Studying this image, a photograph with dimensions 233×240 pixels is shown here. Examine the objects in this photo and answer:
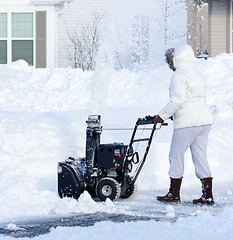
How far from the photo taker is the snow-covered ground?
5.28 m

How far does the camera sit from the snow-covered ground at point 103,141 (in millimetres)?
5277

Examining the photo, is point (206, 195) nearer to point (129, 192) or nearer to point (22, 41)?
point (129, 192)

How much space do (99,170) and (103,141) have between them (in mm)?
2560

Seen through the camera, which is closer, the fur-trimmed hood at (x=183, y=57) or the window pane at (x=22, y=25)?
the fur-trimmed hood at (x=183, y=57)

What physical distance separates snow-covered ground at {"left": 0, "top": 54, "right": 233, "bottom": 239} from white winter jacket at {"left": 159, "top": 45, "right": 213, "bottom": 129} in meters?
0.99

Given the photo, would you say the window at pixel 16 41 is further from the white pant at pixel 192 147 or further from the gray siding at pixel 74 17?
the white pant at pixel 192 147

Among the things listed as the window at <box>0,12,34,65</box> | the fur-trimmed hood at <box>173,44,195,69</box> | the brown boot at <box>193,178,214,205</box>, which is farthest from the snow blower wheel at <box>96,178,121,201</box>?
the window at <box>0,12,34,65</box>

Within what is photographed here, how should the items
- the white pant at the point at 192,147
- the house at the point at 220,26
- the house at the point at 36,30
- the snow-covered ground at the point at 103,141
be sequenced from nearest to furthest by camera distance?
the snow-covered ground at the point at 103,141 → the white pant at the point at 192,147 → the house at the point at 220,26 → the house at the point at 36,30

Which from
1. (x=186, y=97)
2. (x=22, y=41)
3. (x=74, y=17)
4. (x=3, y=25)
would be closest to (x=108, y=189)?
(x=186, y=97)

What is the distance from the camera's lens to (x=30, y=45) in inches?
805

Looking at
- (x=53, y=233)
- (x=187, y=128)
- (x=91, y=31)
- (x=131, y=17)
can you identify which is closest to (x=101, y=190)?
(x=187, y=128)

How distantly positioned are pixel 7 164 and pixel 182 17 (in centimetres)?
2051

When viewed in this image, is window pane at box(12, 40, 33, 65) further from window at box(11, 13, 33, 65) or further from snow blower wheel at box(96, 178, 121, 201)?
snow blower wheel at box(96, 178, 121, 201)

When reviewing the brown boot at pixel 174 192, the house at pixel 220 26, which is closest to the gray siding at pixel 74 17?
the house at pixel 220 26
